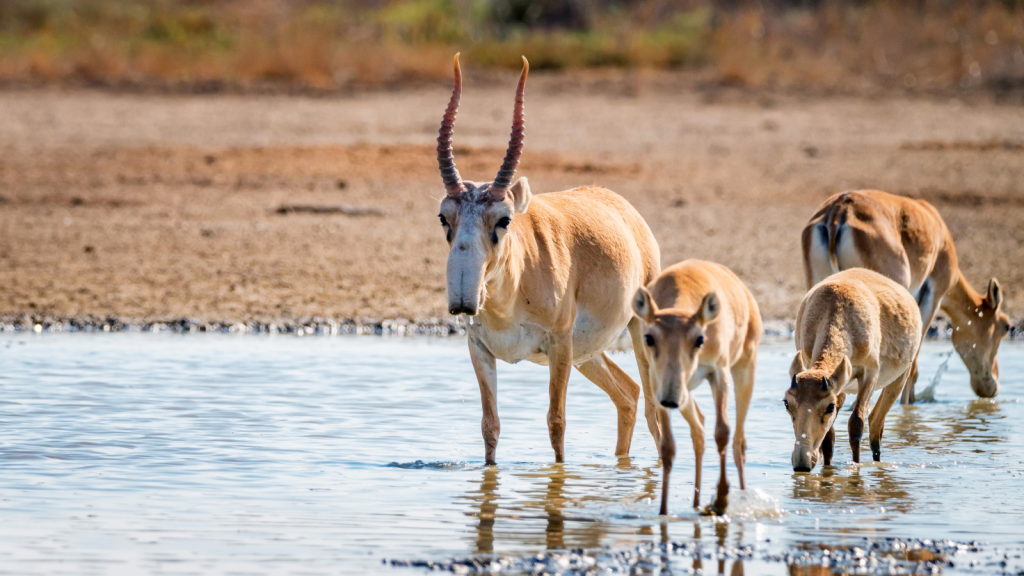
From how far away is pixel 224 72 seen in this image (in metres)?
26.0

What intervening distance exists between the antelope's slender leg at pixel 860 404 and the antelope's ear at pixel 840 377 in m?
0.58

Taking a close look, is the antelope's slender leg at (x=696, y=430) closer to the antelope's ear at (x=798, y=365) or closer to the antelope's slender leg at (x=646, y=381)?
the antelope's slender leg at (x=646, y=381)

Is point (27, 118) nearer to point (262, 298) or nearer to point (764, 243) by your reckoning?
point (262, 298)

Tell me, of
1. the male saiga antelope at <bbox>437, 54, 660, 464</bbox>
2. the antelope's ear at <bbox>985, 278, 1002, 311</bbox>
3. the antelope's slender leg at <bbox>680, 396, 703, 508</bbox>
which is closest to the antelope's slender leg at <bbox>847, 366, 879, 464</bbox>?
the male saiga antelope at <bbox>437, 54, 660, 464</bbox>

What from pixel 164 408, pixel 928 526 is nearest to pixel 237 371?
pixel 164 408

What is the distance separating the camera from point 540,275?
8.01 metres

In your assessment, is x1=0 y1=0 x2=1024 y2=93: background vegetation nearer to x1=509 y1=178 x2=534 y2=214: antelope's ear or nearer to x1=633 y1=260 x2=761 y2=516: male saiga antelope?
x1=509 y1=178 x2=534 y2=214: antelope's ear

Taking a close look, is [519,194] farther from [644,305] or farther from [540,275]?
[644,305]

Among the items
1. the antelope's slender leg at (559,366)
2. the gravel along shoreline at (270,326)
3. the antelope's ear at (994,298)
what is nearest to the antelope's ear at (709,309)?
the antelope's slender leg at (559,366)

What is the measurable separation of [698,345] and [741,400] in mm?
→ 1036

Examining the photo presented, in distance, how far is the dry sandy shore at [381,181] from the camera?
573 inches

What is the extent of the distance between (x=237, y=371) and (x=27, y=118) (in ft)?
39.8

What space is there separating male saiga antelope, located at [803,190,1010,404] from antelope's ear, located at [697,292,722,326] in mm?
4332

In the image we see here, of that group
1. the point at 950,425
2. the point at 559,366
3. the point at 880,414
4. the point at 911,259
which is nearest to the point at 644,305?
the point at 559,366
